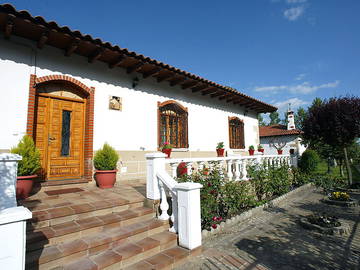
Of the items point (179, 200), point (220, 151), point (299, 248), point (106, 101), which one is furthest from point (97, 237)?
point (220, 151)

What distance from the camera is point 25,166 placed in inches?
135

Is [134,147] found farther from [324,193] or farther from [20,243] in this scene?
[324,193]

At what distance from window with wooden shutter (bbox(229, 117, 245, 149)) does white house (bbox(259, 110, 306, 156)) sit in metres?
9.58

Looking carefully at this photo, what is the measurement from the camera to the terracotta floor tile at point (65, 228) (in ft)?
8.08

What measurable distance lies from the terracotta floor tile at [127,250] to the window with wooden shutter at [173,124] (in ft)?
12.9

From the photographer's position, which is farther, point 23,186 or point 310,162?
point 310,162

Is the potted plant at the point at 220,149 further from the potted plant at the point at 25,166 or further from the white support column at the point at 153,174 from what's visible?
the potted plant at the point at 25,166

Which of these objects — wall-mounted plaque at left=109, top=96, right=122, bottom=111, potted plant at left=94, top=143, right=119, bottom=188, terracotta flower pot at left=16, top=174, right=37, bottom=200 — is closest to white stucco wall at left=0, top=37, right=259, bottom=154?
wall-mounted plaque at left=109, top=96, right=122, bottom=111

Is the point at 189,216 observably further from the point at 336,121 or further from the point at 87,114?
the point at 336,121

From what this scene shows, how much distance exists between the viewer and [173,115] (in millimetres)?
7066

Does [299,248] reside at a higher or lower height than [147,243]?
lower

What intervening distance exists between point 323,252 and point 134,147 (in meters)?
4.76

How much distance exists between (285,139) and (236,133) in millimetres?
11953

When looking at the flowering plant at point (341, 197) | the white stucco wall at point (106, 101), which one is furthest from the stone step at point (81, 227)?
the flowering plant at point (341, 197)
